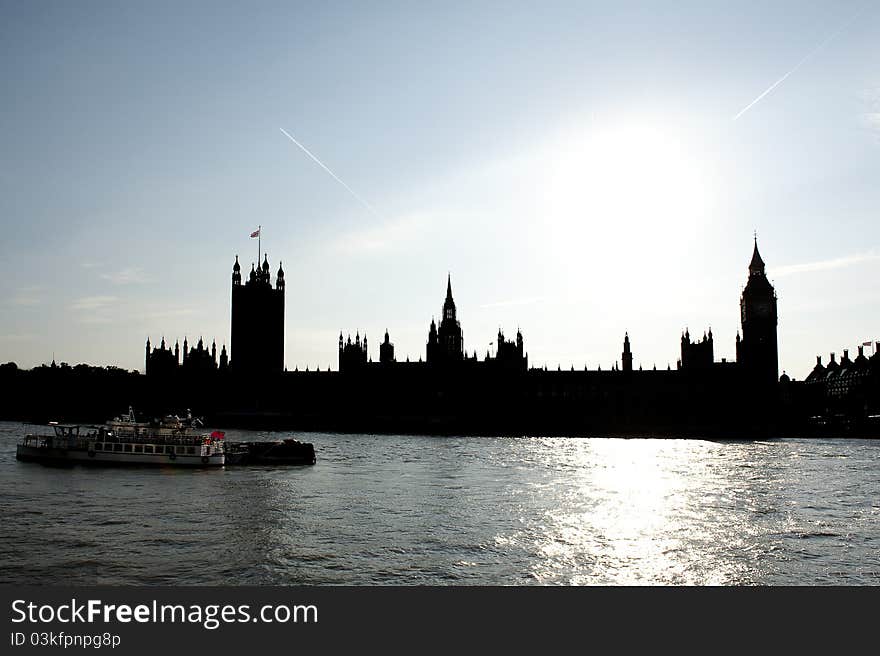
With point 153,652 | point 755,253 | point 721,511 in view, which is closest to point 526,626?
point 153,652

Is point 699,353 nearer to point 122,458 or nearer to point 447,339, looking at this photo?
point 447,339

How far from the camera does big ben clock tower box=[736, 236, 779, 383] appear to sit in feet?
474

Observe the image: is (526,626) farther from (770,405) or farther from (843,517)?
(770,405)

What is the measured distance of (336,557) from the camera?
2627cm

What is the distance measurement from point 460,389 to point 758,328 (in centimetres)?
5647

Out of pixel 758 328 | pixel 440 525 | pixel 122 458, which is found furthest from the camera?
pixel 758 328

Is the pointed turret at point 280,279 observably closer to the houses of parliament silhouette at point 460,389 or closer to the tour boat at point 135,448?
the houses of parliament silhouette at point 460,389

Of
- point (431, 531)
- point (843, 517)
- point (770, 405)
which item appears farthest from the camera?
point (770, 405)

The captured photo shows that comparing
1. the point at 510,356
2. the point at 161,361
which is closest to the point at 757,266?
the point at 510,356

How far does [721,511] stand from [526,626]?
24.0 metres

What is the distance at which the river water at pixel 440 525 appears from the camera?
24.5m

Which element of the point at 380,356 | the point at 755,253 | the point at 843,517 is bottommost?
the point at 843,517

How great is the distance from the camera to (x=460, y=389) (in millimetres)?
154625

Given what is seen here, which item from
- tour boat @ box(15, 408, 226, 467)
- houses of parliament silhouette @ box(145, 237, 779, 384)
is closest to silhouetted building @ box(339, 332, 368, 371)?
houses of parliament silhouette @ box(145, 237, 779, 384)
